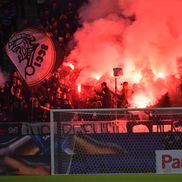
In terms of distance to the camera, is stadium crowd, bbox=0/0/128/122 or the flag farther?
the flag

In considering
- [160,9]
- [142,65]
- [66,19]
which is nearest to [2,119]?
[66,19]

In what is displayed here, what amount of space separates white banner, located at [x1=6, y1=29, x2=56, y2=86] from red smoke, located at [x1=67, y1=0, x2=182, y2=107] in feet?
3.53

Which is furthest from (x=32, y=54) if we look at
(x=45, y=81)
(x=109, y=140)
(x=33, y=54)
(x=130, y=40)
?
(x=109, y=140)

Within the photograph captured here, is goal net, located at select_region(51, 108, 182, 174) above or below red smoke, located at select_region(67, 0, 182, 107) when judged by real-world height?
below

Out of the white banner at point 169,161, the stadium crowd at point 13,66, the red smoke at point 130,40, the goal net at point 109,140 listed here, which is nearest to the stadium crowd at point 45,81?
the stadium crowd at point 13,66

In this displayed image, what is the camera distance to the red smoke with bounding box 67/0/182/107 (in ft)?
43.2

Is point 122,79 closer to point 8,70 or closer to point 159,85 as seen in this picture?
point 159,85

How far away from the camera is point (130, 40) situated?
1346 cm

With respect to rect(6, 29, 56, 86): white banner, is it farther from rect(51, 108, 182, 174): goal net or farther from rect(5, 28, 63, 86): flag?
rect(51, 108, 182, 174): goal net

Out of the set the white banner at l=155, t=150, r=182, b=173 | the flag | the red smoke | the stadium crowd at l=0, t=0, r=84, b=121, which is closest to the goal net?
the white banner at l=155, t=150, r=182, b=173

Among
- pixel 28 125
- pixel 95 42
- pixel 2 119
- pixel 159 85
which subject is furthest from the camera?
pixel 95 42

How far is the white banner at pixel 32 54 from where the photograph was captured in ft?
39.2

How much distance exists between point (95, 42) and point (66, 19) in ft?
3.88

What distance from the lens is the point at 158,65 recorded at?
522 inches
